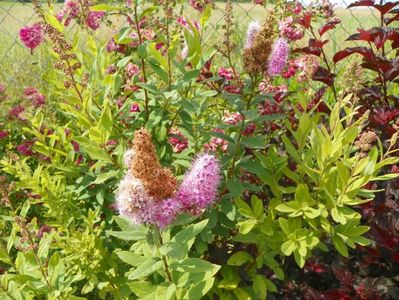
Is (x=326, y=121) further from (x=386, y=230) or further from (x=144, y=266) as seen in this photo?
(x=144, y=266)

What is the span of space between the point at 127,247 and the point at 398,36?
3.97 ft

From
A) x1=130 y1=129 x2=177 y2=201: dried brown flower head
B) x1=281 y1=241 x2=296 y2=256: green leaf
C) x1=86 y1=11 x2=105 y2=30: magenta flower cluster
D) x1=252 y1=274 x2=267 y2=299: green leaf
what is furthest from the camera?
x1=86 y1=11 x2=105 y2=30: magenta flower cluster

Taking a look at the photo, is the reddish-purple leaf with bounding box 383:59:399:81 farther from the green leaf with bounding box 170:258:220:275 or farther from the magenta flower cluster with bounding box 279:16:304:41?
the green leaf with bounding box 170:258:220:275

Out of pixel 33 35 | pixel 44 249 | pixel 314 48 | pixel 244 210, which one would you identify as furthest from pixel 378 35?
pixel 33 35

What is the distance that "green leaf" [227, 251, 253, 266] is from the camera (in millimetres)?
1476

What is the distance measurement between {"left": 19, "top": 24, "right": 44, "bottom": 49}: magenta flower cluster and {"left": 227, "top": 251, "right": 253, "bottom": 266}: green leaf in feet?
4.45

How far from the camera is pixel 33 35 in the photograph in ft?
7.72

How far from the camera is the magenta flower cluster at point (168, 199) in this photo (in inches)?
37.4

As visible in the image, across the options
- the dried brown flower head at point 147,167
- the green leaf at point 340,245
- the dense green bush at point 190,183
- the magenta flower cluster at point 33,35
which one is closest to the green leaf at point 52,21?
the dense green bush at point 190,183

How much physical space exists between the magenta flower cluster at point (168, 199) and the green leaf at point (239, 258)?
37 cm

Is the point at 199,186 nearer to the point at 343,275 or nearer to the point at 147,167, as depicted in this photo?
the point at 147,167

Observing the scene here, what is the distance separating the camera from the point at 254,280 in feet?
4.91

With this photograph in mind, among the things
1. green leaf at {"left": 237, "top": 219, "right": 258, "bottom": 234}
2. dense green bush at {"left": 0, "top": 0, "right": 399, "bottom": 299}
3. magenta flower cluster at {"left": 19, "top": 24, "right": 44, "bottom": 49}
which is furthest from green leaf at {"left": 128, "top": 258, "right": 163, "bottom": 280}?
magenta flower cluster at {"left": 19, "top": 24, "right": 44, "bottom": 49}

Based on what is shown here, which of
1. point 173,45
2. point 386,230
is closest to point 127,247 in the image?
point 173,45
